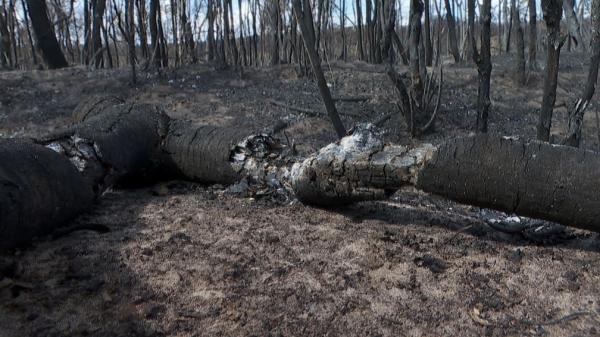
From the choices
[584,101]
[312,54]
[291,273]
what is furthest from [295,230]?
[584,101]

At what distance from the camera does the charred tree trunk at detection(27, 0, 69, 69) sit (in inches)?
359

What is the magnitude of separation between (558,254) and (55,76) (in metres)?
7.70

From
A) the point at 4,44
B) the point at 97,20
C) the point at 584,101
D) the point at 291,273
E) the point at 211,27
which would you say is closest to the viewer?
the point at 291,273

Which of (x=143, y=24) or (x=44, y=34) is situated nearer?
(x=143, y=24)

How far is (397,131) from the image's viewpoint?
20.3 feet

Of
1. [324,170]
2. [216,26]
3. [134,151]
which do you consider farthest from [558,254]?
[216,26]

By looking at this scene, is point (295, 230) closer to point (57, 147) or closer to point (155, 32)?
point (57, 147)

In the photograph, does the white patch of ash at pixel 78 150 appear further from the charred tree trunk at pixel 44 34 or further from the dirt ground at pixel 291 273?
the charred tree trunk at pixel 44 34

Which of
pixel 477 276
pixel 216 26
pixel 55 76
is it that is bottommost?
pixel 477 276

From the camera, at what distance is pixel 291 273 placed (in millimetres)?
2162

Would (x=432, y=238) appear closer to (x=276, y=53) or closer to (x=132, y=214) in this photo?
(x=132, y=214)

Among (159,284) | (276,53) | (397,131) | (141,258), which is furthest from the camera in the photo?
(276,53)

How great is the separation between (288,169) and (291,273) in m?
1.12

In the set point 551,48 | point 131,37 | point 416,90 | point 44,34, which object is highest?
point 44,34
